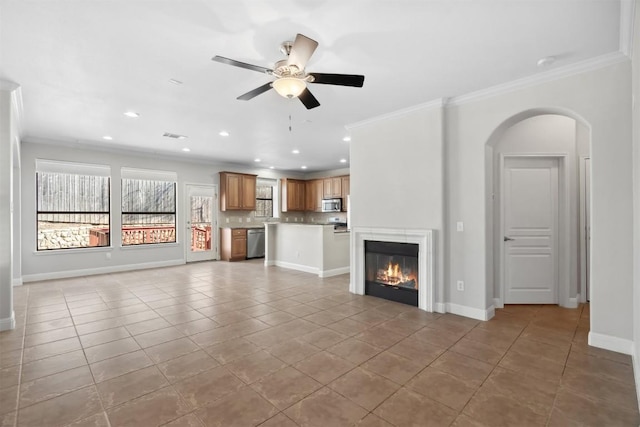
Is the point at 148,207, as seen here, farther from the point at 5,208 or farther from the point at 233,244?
the point at 5,208

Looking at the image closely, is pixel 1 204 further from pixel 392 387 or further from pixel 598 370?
pixel 598 370

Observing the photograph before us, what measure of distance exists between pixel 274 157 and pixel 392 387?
6420 mm

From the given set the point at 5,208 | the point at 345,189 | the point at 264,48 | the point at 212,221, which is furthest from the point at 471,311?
the point at 212,221

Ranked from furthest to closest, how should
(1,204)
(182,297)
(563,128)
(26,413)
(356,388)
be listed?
(182,297) → (563,128) → (1,204) → (356,388) → (26,413)

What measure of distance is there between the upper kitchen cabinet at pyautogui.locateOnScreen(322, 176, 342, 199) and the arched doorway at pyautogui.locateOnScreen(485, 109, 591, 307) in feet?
17.9

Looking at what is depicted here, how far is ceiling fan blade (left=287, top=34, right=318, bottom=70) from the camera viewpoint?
2.12 m

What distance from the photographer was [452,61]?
2928mm

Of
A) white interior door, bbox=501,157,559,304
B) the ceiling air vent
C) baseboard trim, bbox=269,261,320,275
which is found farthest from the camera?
baseboard trim, bbox=269,261,320,275

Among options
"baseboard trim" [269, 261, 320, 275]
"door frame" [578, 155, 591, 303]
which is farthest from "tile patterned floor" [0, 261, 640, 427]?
"baseboard trim" [269, 261, 320, 275]

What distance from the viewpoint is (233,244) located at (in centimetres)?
830

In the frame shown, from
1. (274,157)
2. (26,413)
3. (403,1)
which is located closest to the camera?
(26,413)

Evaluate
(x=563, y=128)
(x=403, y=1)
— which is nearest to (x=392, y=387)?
(x=403, y=1)

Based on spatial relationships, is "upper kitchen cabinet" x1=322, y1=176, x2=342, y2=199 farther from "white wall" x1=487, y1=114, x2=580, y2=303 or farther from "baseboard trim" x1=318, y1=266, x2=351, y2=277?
"white wall" x1=487, y1=114, x2=580, y2=303

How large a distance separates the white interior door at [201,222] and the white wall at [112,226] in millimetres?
179
